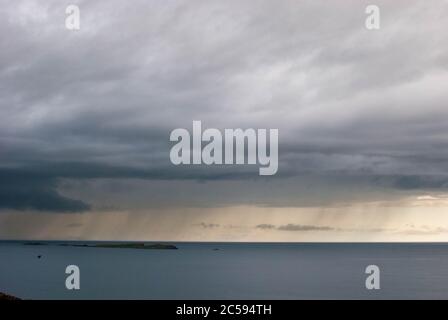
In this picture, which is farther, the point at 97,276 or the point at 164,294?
the point at 97,276

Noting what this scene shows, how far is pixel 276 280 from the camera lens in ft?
564

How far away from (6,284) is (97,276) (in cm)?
3977
